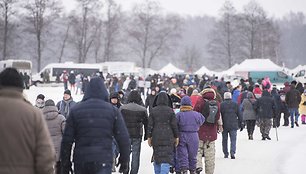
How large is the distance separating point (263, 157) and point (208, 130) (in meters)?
3.22

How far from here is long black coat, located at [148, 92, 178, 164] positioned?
855 cm

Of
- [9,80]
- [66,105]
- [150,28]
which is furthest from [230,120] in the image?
[150,28]

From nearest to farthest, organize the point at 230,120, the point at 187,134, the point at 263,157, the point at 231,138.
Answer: the point at 187,134, the point at 230,120, the point at 231,138, the point at 263,157

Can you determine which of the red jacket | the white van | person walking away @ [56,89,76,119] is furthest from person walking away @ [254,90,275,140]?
the white van

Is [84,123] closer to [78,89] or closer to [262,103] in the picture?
[262,103]

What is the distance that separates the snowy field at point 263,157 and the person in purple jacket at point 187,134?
4.83ft

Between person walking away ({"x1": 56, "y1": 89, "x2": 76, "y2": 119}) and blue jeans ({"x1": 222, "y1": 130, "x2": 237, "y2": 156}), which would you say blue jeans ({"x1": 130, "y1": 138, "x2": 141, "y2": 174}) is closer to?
person walking away ({"x1": 56, "y1": 89, "x2": 76, "y2": 119})

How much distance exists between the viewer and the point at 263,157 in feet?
42.5

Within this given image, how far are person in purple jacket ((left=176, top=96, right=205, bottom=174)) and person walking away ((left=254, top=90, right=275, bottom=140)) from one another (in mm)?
7642

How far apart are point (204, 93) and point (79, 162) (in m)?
5.63

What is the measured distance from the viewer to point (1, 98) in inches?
168

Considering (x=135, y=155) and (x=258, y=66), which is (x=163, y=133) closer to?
(x=135, y=155)

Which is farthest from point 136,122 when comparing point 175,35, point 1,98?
point 175,35

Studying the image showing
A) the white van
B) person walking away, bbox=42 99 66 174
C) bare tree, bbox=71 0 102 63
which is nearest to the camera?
person walking away, bbox=42 99 66 174
